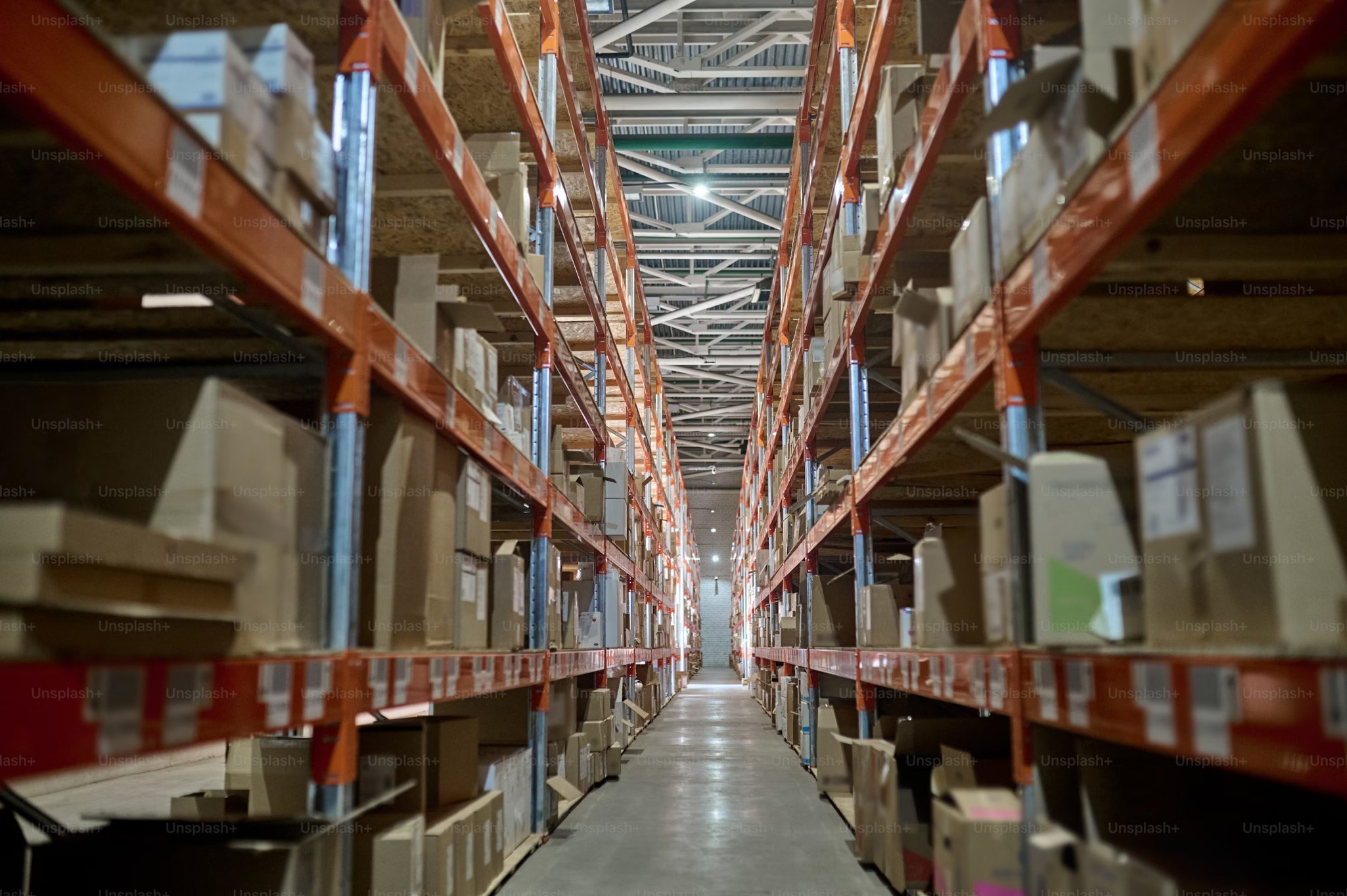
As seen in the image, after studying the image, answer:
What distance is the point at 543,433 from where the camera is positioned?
225 inches

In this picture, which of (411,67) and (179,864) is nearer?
(179,864)

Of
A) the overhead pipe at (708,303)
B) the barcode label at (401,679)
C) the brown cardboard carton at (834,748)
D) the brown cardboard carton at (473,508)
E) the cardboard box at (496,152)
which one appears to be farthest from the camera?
the overhead pipe at (708,303)

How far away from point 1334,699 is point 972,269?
2.11 metres

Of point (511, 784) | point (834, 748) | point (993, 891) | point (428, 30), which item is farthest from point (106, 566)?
point (834, 748)

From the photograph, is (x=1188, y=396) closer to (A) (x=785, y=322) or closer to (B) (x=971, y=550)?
(B) (x=971, y=550)

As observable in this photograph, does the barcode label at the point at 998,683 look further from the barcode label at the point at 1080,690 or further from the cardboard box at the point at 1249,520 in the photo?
the cardboard box at the point at 1249,520

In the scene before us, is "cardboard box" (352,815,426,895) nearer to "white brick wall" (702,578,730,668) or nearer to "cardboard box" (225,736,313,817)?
"cardboard box" (225,736,313,817)

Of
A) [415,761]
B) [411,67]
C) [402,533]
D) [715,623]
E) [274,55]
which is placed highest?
[411,67]

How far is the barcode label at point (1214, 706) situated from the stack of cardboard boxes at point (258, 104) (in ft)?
6.89

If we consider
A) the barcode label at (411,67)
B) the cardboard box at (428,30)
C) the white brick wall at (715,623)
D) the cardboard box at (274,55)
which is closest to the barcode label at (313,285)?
the cardboard box at (274,55)

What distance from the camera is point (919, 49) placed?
3633mm

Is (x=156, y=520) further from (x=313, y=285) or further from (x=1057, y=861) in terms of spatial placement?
(x=1057, y=861)

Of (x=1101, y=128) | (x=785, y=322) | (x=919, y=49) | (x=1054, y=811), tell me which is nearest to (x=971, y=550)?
(x=1054, y=811)

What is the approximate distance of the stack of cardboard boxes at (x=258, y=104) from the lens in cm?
208
